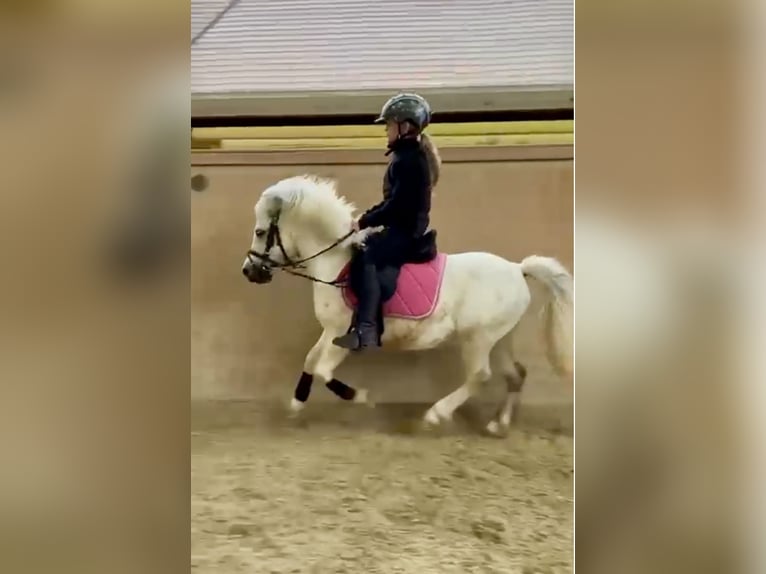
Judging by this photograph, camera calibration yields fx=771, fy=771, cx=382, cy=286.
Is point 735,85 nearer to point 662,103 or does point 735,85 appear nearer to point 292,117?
point 662,103

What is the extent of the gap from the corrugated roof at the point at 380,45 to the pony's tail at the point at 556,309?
0.20m

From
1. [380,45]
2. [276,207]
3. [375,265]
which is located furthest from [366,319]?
[380,45]

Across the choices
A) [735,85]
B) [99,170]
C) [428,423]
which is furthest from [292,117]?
[735,85]

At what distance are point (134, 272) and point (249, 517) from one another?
32 centimetres

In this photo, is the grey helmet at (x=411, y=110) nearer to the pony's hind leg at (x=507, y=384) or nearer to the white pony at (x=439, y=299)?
the white pony at (x=439, y=299)

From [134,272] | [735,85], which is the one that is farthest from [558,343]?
[134,272]

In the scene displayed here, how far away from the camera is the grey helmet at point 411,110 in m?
0.86

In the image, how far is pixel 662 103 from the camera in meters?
0.87

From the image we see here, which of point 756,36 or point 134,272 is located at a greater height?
point 756,36

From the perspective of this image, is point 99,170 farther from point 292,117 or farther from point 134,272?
point 292,117

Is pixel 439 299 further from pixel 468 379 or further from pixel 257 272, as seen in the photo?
pixel 257 272

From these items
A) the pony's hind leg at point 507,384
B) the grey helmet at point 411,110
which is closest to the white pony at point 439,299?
the pony's hind leg at point 507,384

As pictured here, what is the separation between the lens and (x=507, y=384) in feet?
2.77

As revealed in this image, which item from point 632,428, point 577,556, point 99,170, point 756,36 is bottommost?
point 577,556
